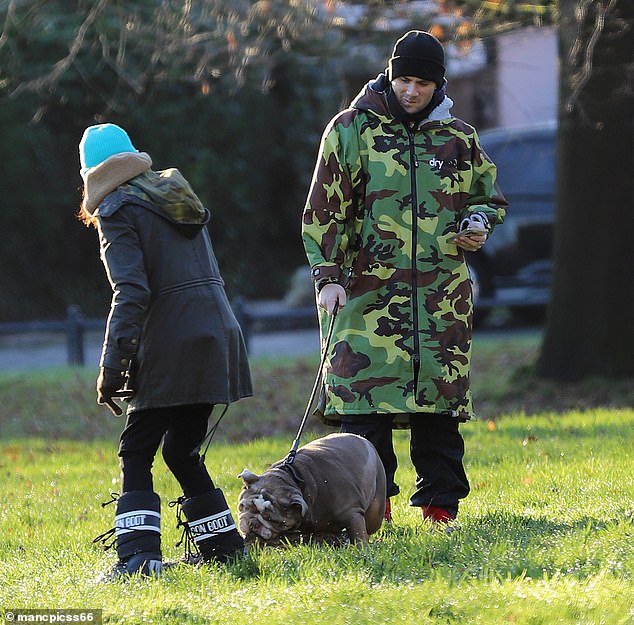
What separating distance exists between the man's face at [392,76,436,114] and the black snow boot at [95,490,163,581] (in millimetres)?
1932

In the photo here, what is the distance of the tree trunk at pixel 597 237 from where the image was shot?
10508 mm

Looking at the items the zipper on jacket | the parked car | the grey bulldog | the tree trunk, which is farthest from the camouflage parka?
the parked car

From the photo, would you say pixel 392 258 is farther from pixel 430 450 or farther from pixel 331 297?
pixel 430 450

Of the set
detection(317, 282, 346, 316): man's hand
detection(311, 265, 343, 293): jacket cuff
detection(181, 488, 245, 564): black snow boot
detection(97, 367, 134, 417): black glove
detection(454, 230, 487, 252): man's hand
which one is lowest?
detection(181, 488, 245, 564): black snow boot

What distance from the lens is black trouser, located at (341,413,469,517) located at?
5363 mm

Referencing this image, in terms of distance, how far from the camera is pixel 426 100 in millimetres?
5285

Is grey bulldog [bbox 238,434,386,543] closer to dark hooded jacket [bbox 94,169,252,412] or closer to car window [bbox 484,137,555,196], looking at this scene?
dark hooded jacket [bbox 94,169,252,412]

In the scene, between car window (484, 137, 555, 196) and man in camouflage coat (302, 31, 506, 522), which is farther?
car window (484, 137, 555, 196)

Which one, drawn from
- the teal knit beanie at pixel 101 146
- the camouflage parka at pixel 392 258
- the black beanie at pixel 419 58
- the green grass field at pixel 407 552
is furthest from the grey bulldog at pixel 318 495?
the black beanie at pixel 419 58

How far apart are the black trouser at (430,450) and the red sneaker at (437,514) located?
18 millimetres

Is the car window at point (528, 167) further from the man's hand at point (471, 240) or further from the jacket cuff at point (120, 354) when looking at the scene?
the jacket cuff at point (120, 354)

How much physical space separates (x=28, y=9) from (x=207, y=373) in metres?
6.91

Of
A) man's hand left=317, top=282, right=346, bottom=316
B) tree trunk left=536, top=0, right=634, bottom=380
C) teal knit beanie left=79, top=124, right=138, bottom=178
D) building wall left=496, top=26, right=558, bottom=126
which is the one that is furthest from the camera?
building wall left=496, top=26, right=558, bottom=126

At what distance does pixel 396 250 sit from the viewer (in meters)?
5.29
